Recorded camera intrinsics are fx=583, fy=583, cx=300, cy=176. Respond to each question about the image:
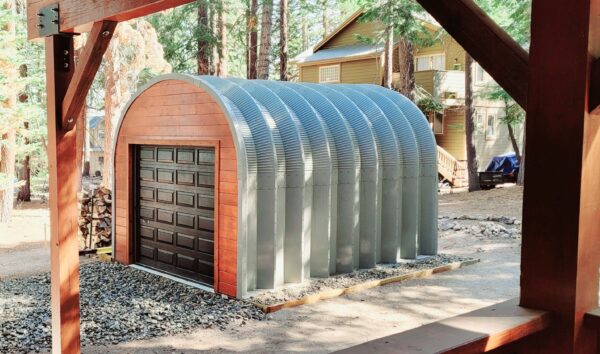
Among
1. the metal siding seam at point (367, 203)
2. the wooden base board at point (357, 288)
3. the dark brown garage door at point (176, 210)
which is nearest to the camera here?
the wooden base board at point (357, 288)

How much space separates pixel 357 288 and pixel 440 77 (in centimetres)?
1862

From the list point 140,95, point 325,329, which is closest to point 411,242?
point 325,329

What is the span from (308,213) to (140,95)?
4.08 m

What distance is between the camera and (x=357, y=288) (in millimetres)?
9266

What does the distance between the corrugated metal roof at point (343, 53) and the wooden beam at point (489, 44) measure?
2371 centimetres

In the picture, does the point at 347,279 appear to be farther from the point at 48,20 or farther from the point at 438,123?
the point at 438,123

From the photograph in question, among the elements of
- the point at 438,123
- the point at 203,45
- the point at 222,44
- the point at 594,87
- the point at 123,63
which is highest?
the point at 222,44

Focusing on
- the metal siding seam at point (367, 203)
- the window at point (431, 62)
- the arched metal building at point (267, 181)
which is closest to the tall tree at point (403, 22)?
the window at point (431, 62)

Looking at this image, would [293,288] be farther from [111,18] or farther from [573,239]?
[573,239]

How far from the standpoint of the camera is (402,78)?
21.6 meters

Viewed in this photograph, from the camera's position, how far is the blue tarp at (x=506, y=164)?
26.2m

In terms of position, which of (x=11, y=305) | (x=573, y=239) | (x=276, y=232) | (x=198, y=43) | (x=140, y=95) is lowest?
(x=11, y=305)

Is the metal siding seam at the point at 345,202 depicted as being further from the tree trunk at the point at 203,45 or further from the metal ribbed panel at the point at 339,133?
the tree trunk at the point at 203,45

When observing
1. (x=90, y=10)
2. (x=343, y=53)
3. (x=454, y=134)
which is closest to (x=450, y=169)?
(x=454, y=134)
